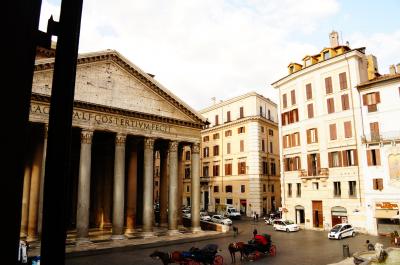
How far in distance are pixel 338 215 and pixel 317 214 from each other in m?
2.46

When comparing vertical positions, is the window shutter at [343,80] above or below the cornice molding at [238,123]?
above

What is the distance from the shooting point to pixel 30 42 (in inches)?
65.2

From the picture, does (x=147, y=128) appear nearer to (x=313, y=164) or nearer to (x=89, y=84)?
(x=89, y=84)

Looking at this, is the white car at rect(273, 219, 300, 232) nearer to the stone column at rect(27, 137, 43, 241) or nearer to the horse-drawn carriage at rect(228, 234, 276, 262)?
the horse-drawn carriage at rect(228, 234, 276, 262)

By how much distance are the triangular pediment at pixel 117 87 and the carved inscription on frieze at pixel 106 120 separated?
0.85 metres

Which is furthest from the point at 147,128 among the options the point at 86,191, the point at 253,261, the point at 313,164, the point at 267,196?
the point at 267,196

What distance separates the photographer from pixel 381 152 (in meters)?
28.3

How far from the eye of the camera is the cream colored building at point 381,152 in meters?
27.5

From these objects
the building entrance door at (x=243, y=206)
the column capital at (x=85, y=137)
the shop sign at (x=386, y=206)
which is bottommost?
the building entrance door at (x=243, y=206)

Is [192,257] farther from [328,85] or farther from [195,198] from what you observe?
[328,85]

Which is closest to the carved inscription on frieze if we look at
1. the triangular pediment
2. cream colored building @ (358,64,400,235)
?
the triangular pediment

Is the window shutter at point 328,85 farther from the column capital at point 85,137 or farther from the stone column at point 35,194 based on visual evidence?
the stone column at point 35,194

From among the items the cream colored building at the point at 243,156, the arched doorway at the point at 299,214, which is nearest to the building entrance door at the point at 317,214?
the arched doorway at the point at 299,214

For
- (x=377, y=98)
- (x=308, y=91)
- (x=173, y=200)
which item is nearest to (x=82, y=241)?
(x=173, y=200)
